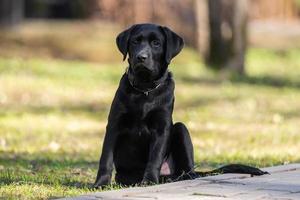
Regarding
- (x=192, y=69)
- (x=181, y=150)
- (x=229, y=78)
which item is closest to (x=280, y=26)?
(x=192, y=69)

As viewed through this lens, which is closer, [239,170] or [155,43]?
[155,43]

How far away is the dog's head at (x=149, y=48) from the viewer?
778cm

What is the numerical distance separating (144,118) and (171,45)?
0.66 m

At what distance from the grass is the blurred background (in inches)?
0.6

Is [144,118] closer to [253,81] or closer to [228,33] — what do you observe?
[253,81]

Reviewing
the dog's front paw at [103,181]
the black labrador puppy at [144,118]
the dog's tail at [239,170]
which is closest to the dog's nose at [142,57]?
the black labrador puppy at [144,118]

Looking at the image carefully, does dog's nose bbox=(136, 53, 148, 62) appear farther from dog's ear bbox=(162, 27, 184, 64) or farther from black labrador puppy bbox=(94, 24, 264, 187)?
dog's ear bbox=(162, 27, 184, 64)

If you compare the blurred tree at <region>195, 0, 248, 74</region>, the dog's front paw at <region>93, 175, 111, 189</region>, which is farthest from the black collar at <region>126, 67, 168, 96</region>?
the blurred tree at <region>195, 0, 248, 74</region>

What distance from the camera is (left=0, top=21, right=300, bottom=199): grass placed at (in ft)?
31.6

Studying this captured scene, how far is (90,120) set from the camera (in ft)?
49.5

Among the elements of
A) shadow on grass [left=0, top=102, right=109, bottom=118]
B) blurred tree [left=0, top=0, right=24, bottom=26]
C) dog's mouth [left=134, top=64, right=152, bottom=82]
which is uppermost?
blurred tree [left=0, top=0, right=24, bottom=26]

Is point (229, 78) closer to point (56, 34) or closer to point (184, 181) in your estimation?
point (56, 34)

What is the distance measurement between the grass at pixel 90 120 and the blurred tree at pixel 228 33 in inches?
20.2

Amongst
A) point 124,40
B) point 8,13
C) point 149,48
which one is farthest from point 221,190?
point 8,13
